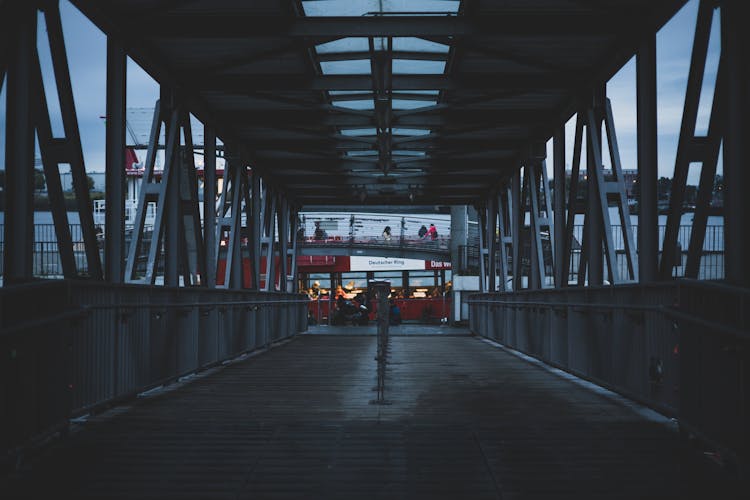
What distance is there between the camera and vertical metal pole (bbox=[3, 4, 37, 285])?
265 inches

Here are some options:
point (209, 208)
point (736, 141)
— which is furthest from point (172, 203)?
point (736, 141)

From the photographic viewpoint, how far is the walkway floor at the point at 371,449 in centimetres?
445

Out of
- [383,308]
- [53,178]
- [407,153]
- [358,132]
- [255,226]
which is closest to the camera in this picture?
[53,178]

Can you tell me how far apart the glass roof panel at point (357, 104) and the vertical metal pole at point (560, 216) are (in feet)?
10.4

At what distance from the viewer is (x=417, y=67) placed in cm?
1266

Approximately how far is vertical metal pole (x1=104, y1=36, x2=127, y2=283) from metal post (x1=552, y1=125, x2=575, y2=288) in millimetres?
6852

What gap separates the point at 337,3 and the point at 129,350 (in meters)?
4.62

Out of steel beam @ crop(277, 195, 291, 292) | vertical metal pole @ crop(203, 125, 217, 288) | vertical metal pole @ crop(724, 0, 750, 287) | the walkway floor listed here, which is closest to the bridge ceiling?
vertical metal pole @ crop(203, 125, 217, 288)

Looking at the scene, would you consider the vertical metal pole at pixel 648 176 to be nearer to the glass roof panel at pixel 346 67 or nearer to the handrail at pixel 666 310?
the handrail at pixel 666 310

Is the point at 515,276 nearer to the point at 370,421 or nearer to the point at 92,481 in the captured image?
the point at 370,421

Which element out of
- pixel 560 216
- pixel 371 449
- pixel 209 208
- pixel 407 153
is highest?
pixel 407 153

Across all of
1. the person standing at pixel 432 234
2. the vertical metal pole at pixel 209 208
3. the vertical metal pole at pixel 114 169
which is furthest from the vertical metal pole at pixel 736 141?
the person standing at pixel 432 234

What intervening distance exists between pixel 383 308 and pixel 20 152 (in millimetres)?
3582

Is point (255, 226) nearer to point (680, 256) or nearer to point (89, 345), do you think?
point (680, 256)
